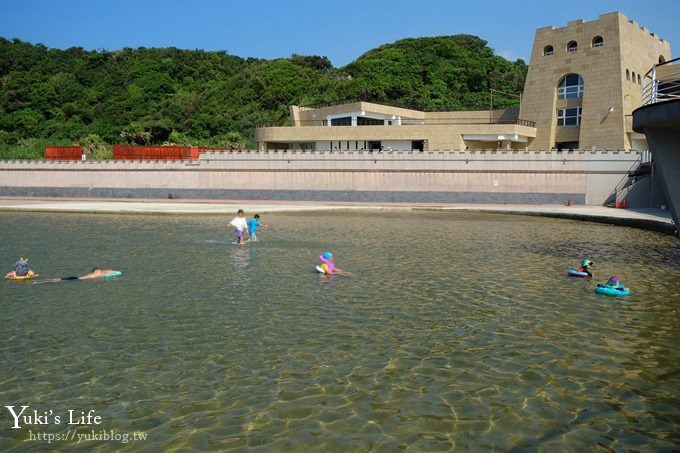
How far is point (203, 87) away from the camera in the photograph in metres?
94.1

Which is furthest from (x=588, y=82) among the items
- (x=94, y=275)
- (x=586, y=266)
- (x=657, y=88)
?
(x=94, y=275)

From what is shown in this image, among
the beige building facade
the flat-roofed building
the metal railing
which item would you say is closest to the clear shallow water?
the metal railing

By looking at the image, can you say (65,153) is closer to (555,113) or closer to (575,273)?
(555,113)

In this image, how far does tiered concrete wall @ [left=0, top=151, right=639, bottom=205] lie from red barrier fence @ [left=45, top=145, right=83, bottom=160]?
3.18 m

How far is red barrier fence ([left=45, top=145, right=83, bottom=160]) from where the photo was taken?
54688 millimetres

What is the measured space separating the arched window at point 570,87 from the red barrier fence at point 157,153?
105 ft

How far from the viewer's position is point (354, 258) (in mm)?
19797

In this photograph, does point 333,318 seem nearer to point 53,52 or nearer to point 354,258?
point 354,258

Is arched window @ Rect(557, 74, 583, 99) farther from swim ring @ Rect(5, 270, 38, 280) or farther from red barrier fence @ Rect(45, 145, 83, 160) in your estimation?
swim ring @ Rect(5, 270, 38, 280)

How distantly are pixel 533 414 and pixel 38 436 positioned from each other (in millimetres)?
6139

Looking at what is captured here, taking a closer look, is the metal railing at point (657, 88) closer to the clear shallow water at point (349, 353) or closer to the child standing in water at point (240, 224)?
the clear shallow water at point (349, 353)

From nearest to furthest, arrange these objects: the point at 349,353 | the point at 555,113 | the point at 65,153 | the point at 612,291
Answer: the point at 349,353, the point at 612,291, the point at 555,113, the point at 65,153

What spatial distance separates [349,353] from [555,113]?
46782mm

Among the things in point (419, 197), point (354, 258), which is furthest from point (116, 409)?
point (419, 197)
